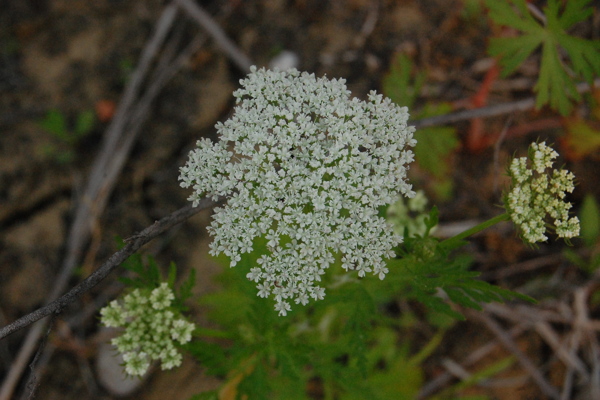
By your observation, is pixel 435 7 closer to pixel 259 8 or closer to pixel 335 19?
pixel 335 19

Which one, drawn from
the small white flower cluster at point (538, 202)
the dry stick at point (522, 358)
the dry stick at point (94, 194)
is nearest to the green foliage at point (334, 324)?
the small white flower cluster at point (538, 202)

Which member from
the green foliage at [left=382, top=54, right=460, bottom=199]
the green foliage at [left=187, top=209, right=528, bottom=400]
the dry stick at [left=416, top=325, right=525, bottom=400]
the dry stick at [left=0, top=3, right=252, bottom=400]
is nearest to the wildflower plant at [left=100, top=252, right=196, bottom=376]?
the green foliage at [left=187, top=209, right=528, bottom=400]

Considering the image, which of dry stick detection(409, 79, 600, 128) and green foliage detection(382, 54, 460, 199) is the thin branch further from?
green foliage detection(382, 54, 460, 199)

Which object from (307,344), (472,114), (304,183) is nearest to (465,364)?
(307,344)

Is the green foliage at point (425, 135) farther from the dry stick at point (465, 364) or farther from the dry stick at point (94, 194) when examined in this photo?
the dry stick at point (94, 194)

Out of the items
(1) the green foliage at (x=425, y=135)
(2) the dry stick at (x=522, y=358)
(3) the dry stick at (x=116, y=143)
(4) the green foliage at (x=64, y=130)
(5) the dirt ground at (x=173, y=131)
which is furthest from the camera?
(4) the green foliage at (x=64, y=130)

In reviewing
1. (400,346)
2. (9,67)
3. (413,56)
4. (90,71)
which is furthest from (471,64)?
(9,67)
